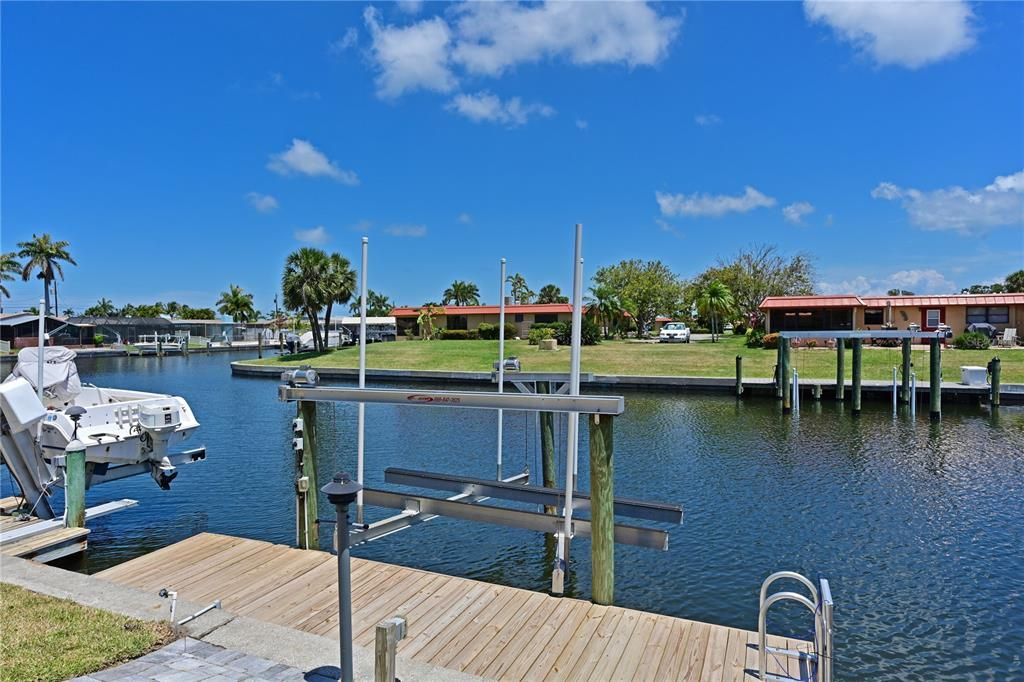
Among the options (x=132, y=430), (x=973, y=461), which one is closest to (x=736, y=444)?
(x=973, y=461)

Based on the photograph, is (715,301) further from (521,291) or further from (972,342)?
(521,291)

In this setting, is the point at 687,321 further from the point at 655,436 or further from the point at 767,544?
the point at 767,544

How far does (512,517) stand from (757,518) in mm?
5322

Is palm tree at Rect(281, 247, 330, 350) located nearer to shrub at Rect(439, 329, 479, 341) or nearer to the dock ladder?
shrub at Rect(439, 329, 479, 341)

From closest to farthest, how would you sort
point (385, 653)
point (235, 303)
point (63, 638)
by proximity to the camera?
point (385, 653) < point (63, 638) < point (235, 303)

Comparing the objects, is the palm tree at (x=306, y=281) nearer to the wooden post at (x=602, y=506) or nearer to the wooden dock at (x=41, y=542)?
the wooden dock at (x=41, y=542)

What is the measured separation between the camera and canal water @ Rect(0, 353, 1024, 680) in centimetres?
671

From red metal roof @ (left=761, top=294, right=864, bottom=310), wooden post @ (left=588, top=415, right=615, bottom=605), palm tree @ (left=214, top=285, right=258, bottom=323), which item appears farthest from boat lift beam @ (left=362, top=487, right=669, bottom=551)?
palm tree @ (left=214, top=285, right=258, bottom=323)

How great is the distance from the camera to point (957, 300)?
37.9 metres

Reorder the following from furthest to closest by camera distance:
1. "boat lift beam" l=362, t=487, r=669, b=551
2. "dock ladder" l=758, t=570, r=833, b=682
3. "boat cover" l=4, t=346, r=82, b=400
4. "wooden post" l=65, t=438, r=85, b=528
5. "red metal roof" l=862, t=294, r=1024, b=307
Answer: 1. "red metal roof" l=862, t=294, r=1024, b=307
2. "boat cover" l=4, t=346, r=82, b=400
3. "wooden post" l=65, t=438, r=85, b=528
4. "boat lift beam" l=362, t=487, r=669, b=551
5. "dock ladder" l=758, t=570, r=833, b=682

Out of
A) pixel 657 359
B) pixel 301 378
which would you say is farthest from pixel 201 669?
pixel 657 359

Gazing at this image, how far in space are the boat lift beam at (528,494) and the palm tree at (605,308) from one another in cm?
4142

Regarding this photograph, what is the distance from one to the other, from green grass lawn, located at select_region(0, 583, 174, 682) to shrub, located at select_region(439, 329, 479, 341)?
146 feet

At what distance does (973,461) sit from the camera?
Answer: 14.2 metres
